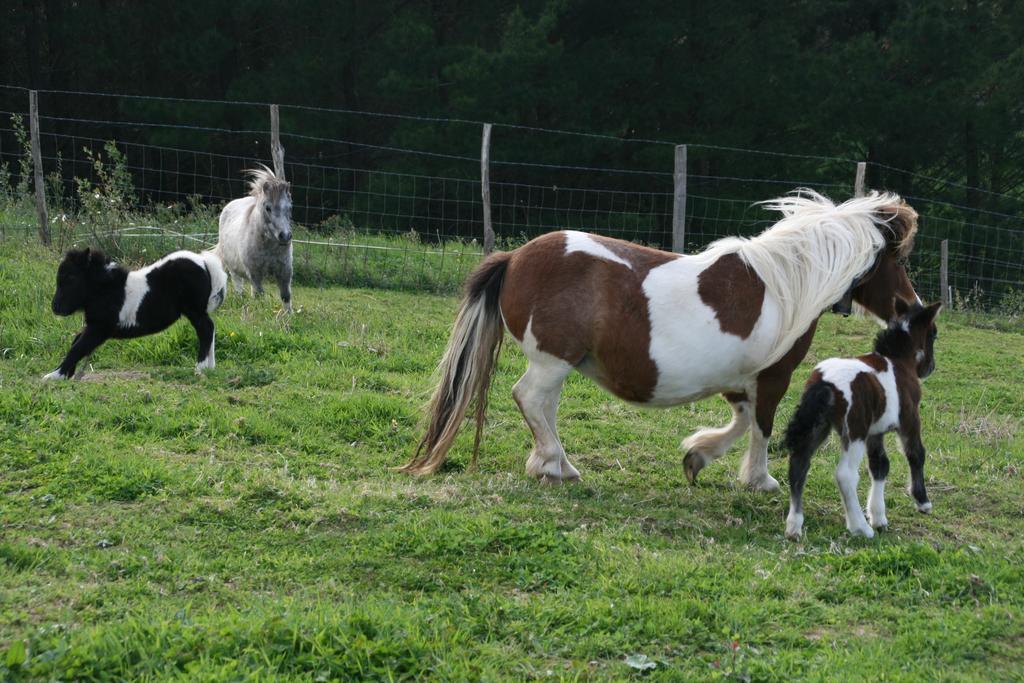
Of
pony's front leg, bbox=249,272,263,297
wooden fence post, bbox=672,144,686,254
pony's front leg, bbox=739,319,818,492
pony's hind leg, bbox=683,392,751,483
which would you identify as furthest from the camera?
wooden fence post, bbox=672,144,686,254

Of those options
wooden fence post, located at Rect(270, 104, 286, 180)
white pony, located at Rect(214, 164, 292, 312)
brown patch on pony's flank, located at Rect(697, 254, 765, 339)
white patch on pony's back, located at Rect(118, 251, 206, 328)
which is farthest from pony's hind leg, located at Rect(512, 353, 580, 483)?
wooden fence post, located at Rect(270, 104, 286, 180)

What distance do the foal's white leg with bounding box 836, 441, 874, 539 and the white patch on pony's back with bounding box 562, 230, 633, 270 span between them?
1558 mm

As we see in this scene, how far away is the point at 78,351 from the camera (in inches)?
279

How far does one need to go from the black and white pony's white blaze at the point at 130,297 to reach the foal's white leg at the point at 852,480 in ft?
15.2

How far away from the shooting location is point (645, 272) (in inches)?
225

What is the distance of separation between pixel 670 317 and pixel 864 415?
1162mm

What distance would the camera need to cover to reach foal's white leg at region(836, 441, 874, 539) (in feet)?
16.2

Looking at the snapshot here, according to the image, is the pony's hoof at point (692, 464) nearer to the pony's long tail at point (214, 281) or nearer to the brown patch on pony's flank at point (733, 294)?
the brown patch on pony's flank at point (733, 294)

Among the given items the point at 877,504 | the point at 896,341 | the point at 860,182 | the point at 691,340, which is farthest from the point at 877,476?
the point at 860,182

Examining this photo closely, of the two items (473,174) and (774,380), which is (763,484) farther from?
(473,174)

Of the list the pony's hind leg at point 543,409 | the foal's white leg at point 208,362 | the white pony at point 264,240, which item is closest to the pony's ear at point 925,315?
the pony's hind leg at point 543,409

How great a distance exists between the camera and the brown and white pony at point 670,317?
220 inches

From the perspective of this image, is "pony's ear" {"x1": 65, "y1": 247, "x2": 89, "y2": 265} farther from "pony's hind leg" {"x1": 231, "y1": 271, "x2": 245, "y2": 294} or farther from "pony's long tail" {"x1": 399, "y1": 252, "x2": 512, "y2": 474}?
"pony's hind leg" {"x1": 231, "y1": 271, "x2": 245, "y2": 294}

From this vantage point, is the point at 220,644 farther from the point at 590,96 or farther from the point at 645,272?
the point at 590,96
